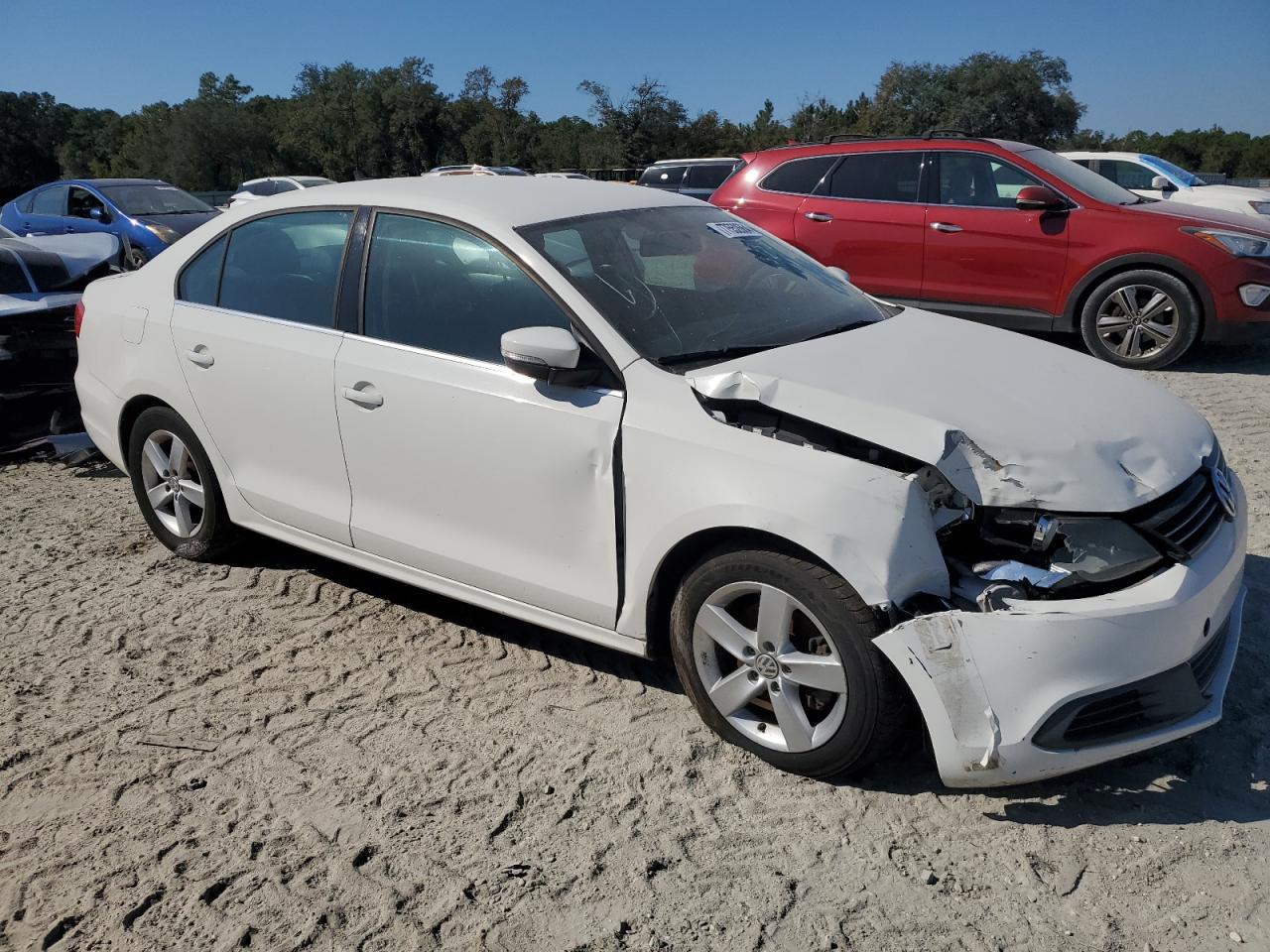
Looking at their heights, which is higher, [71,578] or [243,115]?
[243,115]

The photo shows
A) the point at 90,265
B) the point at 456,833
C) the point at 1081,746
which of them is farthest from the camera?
the point at 90,265

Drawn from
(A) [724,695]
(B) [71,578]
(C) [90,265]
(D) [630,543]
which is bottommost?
(B) [71,578]

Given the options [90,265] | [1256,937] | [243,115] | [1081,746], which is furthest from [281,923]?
[243,115]

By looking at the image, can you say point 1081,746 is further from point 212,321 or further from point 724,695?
point 212,321

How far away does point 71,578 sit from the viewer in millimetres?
4816

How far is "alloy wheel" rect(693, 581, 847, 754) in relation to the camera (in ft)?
9.64

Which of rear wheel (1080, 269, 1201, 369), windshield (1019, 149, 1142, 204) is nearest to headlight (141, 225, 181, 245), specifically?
windshield (1019, 149, 1142, 204)

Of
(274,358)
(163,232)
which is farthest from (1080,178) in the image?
(163,232)

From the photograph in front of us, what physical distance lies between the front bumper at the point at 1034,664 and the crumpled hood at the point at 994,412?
30 cm

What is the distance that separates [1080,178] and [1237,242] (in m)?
1.38

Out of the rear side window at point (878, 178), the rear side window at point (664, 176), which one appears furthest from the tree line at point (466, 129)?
the rear side window at point (878, 178)

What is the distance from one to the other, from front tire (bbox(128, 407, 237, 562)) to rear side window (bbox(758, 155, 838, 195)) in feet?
21.6

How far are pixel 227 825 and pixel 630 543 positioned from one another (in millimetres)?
1440

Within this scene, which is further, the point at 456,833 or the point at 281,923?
the point at 456,833
